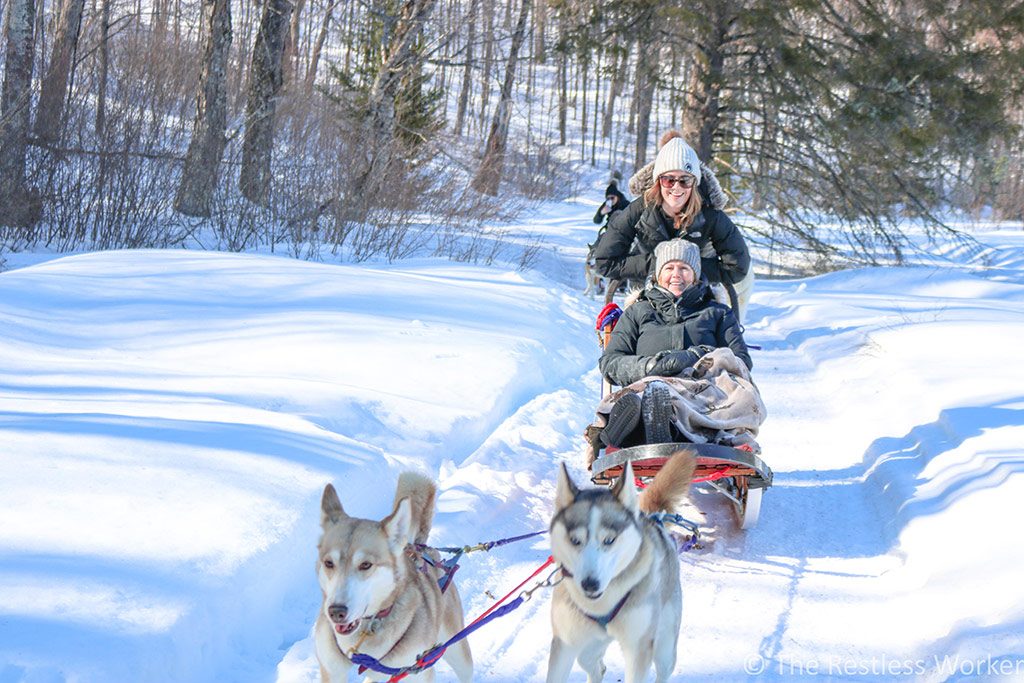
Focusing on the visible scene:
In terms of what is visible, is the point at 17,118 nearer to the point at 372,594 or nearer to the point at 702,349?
the point at 702,349

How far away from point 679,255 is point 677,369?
2.75 ft

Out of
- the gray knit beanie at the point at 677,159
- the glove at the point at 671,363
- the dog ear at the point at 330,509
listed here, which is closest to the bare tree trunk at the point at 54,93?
the gray knit beanie at the point at 677,159

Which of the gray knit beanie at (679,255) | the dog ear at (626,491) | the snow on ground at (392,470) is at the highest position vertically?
the gray knit beanie at (679,255)

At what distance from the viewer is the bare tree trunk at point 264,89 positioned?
45.0 feet

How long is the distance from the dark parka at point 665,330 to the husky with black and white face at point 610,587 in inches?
83.5

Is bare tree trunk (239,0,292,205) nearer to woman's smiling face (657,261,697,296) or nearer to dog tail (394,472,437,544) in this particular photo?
woman's smiling face (657,261,697,296)

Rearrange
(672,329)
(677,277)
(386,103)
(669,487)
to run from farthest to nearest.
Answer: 1. (386,103)
2. (677,277)
3. (672,329)
4. (669,487)

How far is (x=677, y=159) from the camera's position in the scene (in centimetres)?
668

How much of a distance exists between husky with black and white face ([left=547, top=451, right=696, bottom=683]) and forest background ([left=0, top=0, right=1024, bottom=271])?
9751 mm

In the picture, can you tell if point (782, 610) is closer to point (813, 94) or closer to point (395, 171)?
point (395, 171)

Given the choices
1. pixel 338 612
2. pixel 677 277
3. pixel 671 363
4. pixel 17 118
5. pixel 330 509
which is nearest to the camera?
pixel 338 612

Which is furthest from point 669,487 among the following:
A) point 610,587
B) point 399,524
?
point 399,524

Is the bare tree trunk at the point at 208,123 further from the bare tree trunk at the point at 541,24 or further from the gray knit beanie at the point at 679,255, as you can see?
the gray knit beanie at the point at 679,255

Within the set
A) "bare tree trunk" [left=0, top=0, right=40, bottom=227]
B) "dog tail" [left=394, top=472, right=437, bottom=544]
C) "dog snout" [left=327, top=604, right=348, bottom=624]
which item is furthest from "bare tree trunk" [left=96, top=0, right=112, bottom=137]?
"dog snout" [left=327, top=604, right=348, bottom=624]
